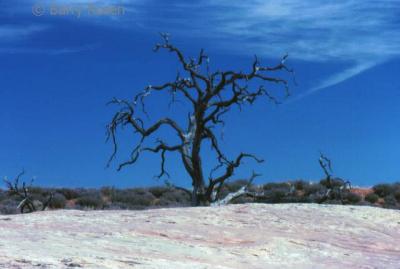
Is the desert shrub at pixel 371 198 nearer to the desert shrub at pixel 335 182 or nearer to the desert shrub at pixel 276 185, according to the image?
the desert shrub at pixel 335 182

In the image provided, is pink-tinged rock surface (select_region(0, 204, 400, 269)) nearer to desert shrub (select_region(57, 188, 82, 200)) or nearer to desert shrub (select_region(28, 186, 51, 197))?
desert shrub (select_region(57, 188, 82, 200))

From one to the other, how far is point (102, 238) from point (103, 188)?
90.6 feet

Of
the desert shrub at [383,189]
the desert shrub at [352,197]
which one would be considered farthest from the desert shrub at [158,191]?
the desert shrub at [383,189]

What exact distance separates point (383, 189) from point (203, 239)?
26908mm

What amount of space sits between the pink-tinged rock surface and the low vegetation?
1720cm

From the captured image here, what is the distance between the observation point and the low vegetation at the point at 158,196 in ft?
90.6

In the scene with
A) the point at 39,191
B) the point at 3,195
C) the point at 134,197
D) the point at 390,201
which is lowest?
the point at 3,195

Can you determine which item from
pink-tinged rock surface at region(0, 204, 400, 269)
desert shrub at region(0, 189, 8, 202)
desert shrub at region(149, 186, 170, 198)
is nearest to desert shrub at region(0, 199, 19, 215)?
desert shrub at region(0, 189, 8, 202)

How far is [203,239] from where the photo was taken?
23.2 feet

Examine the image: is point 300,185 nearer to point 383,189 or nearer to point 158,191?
point 383,189

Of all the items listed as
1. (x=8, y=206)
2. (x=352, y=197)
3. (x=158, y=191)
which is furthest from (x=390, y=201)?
(x=8, y=206)

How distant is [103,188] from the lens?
3384 cm

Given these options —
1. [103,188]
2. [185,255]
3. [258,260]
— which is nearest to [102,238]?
[185,255]

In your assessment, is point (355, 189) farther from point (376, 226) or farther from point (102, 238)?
point (102, 238)
